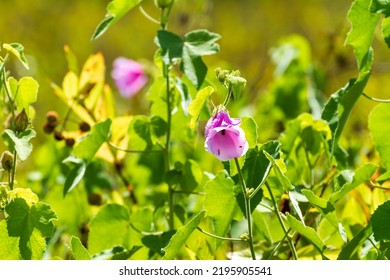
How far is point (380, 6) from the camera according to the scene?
100cm

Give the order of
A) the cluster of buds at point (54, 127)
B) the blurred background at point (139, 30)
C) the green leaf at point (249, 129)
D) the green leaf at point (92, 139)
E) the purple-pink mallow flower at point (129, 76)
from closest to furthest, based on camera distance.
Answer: the green leaf at point (249, 129) → the green leaf at point (92, 139) → the cluster of buds at point (54, 127) → the purple-pink mallow flower at point (129, 76) → the blurred background at point (139, 30)

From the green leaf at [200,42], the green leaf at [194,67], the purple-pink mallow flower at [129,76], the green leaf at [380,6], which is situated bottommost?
the purple-pink mallow flower at [129,76]

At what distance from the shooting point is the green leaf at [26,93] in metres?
1.07

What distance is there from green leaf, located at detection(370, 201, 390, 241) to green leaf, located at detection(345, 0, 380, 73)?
221mm

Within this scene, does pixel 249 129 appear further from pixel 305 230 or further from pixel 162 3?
pixel 162 3

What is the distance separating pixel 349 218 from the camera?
4.22 ft

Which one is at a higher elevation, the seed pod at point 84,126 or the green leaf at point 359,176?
the green leaf at point 359,176

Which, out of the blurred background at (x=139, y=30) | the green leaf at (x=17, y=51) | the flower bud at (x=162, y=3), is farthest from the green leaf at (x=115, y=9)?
the blurred background at (x=139, y=30)

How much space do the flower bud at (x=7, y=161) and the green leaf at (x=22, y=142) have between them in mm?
57

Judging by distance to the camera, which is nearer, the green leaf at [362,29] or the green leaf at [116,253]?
the green leaf at [362,29]

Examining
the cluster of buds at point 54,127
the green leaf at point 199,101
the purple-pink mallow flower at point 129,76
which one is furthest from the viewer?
the purple-pink mallow flower at point 129,76

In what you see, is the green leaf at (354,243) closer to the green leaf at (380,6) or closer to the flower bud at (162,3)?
the green leaf at (380,6)

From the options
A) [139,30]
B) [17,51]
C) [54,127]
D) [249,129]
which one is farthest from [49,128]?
[139,30]
